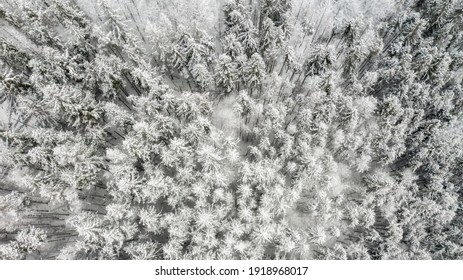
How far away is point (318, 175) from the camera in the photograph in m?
34.3

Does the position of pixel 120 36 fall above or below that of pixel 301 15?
below

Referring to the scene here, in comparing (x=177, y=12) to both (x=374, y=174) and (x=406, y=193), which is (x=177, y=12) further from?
(x=406, y=193)

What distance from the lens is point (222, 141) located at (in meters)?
34.9

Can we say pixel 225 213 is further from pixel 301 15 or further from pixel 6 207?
pixel 301 15

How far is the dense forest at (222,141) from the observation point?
30.8 metres

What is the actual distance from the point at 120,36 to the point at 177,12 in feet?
42.5

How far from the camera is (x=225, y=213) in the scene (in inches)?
1251

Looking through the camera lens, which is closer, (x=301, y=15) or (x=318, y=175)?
(x=318, y=175)

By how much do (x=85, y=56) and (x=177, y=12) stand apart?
54.3ft

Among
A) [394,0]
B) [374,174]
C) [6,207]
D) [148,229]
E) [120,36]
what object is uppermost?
[394,0]

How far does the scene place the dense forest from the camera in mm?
30766

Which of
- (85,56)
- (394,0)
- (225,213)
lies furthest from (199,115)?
(394,0)
